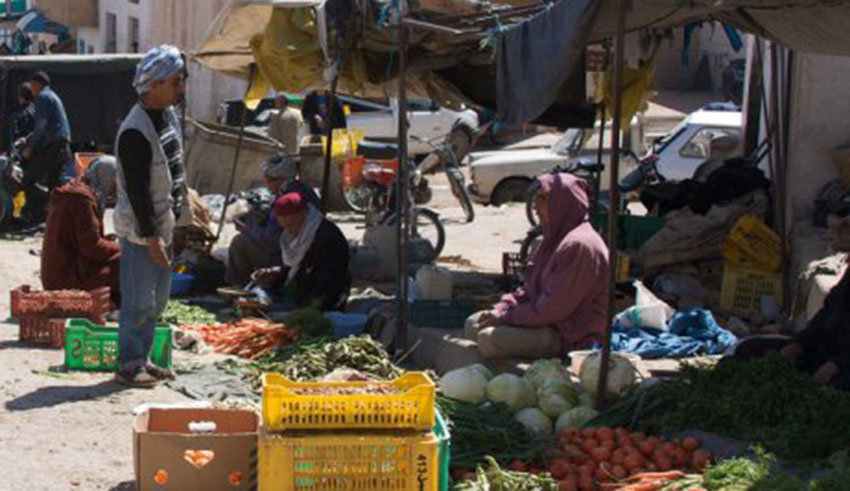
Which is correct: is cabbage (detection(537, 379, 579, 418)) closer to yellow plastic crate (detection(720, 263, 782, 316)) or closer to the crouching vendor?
the crouching vendor

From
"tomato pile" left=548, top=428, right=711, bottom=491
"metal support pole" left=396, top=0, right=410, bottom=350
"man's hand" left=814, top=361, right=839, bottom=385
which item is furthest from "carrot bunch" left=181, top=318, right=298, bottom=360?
"man's hand" left=814, top=361, right=839, bottom=385

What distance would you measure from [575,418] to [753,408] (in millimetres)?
948

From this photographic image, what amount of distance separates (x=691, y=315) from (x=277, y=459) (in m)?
4.95

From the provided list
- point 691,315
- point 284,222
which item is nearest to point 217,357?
point 284,222

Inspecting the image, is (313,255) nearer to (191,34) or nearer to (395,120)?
(395,120)

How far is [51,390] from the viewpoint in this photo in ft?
28.1

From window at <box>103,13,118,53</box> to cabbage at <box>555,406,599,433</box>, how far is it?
111 ft

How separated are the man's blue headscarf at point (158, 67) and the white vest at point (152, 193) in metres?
0.15

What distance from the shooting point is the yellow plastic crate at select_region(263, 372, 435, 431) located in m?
5.28

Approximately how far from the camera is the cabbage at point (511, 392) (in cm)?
736

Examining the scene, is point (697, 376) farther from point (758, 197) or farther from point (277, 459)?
point (758, 197)

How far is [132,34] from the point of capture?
3678 centimetres

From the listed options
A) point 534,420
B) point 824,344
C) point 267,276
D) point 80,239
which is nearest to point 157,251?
point 534,420

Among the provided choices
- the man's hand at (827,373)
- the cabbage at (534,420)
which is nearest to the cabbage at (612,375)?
the cabbage at (534,420)
